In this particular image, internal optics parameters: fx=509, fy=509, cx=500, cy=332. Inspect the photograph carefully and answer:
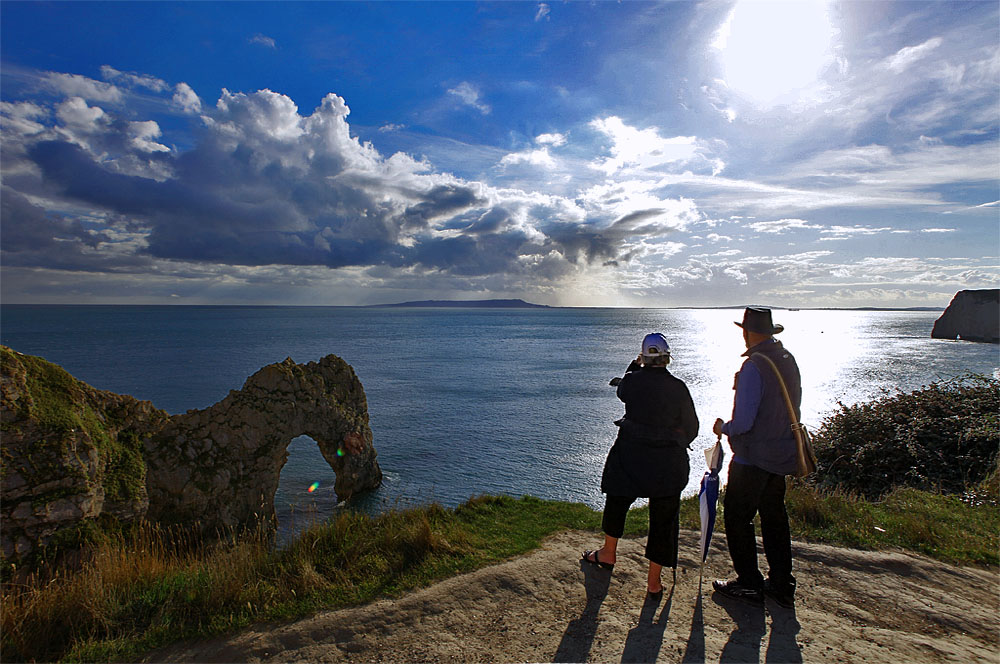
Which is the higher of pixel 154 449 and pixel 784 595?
pixel 784 595

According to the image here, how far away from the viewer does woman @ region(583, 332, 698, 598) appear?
4902mm

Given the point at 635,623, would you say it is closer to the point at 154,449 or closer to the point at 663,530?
the point at 663,530

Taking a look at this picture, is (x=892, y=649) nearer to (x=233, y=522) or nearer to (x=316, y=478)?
(x=233, y=522)

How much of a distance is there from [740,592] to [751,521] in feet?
2.47

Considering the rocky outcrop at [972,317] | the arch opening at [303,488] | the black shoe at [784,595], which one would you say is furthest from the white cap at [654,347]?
the rocky outcrop at [972,317]

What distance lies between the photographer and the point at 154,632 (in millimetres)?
4613

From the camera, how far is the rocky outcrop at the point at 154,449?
7605 millimetres

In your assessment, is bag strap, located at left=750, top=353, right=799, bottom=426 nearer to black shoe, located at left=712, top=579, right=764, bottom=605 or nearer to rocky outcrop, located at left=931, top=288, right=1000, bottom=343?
black shoe, located at left=712, top=579, right=764, bottom=605

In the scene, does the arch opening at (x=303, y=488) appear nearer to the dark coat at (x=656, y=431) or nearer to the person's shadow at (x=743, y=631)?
the dark coat at (x=656, y=431)

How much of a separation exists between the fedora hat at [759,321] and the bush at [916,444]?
27.1 feet

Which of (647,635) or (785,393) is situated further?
(785,393)

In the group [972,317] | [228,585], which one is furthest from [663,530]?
[972,317]

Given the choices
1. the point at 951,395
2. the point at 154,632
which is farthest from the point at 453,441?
the point at 154,632

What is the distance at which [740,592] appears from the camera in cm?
512
